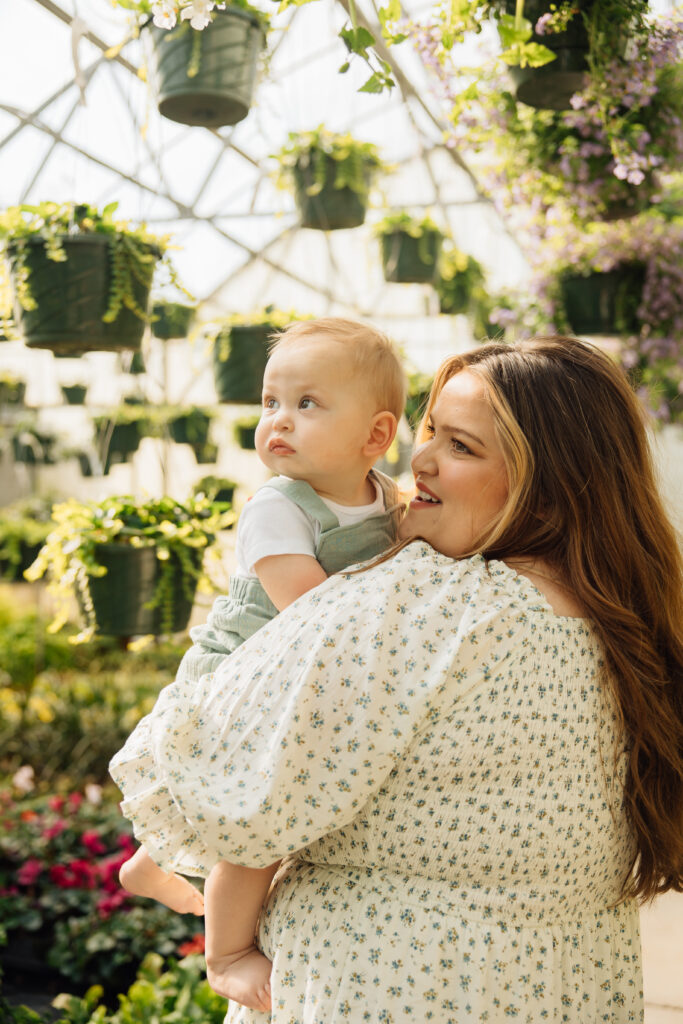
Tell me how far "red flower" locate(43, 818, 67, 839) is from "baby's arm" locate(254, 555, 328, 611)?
8.57 feet

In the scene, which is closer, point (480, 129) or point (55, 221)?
point (55, 221)

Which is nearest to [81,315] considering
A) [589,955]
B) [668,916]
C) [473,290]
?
[589,955]

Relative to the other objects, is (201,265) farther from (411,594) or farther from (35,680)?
(411,594)

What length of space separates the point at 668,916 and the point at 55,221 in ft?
8.09

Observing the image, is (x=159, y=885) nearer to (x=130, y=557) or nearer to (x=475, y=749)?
(x=475, y=749)

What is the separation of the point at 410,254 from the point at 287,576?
299 centimetres

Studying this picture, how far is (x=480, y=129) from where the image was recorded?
2758mm

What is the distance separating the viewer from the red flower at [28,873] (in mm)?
3178

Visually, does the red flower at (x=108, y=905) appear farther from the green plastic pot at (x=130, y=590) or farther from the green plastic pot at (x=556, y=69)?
the green plastic pot at (x=556, y=69)

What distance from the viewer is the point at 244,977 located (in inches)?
44.0

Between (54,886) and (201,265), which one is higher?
(201,265)

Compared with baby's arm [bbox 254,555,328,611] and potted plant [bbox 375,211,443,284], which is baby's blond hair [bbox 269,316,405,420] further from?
potted plant [bbox 375,211,443,284]

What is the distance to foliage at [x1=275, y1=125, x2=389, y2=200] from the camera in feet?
10.5

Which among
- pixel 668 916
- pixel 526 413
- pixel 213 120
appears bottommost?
pixel 668 916
